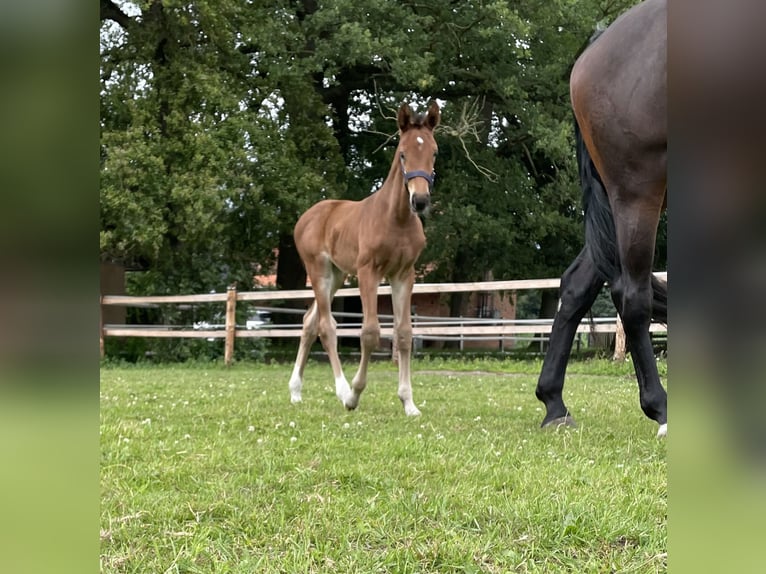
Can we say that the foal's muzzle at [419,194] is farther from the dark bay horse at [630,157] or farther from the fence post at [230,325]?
the fence post at [230,325]

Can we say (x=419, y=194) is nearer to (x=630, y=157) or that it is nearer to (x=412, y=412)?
(x=412, y=412)

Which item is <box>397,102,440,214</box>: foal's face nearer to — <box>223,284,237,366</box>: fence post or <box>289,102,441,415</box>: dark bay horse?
<box>289,102,441,415</box>: dark bay horse

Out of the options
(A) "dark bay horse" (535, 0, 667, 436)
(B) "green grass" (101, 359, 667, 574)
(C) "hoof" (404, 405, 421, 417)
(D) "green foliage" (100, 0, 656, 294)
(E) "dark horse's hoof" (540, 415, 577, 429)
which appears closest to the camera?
(B) "green grass" (101, 359, 667, 574)

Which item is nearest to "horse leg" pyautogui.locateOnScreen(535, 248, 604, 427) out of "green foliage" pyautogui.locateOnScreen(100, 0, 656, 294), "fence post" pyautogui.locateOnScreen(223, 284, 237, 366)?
"green foliage" pyautogui.locateOnScreen(100, 0, 656, 294)

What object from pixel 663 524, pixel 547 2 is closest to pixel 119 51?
pixel 547 2

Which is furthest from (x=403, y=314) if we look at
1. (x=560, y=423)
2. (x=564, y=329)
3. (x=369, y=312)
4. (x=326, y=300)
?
(x=560, y=423)

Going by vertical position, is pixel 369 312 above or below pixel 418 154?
below

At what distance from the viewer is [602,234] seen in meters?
3.66

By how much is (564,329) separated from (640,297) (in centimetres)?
115

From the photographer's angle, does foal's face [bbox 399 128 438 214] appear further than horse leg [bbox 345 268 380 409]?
No

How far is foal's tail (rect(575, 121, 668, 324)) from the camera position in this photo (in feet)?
→ 11.8

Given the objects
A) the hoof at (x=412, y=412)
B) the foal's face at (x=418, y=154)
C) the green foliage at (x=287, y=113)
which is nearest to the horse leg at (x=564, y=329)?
the hoof at (x=412, y=412)
